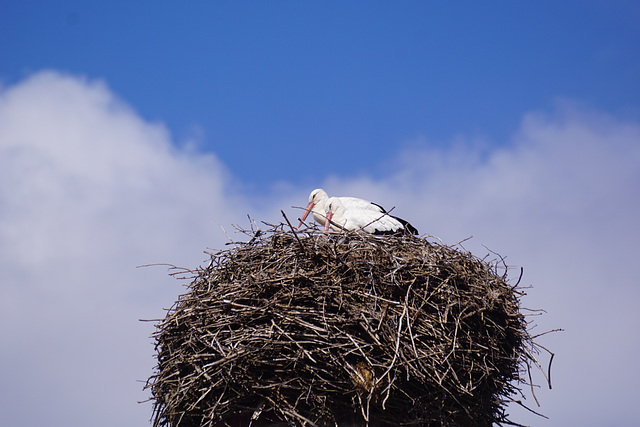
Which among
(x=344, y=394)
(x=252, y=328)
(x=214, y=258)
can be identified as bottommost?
(x=344, y=394)

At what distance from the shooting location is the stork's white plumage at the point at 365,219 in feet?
24.6

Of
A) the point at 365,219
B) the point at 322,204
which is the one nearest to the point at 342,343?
the point at 365,219

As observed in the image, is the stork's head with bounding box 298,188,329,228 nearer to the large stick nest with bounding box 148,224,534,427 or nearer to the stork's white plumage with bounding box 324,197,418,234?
the stork's white plumage with bounding box 324,197,418,234

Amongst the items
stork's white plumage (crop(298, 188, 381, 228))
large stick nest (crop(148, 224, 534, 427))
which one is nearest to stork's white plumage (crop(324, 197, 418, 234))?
stork's white plumage (crop(298, 188, 381, 228))

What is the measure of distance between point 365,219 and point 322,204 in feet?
3.37

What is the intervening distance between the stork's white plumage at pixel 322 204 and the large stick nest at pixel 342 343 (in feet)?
8.17

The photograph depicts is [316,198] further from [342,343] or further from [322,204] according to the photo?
[342,343]

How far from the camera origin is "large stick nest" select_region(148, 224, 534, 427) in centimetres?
468

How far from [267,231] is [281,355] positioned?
136 centimetres

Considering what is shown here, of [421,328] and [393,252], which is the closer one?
[421,328]

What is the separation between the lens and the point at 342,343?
4727 mm

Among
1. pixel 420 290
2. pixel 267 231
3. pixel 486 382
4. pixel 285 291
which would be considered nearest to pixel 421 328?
pixel 420 290

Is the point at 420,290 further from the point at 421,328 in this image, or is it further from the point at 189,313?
the point at 189,313

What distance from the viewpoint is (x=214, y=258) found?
580 centimetres
